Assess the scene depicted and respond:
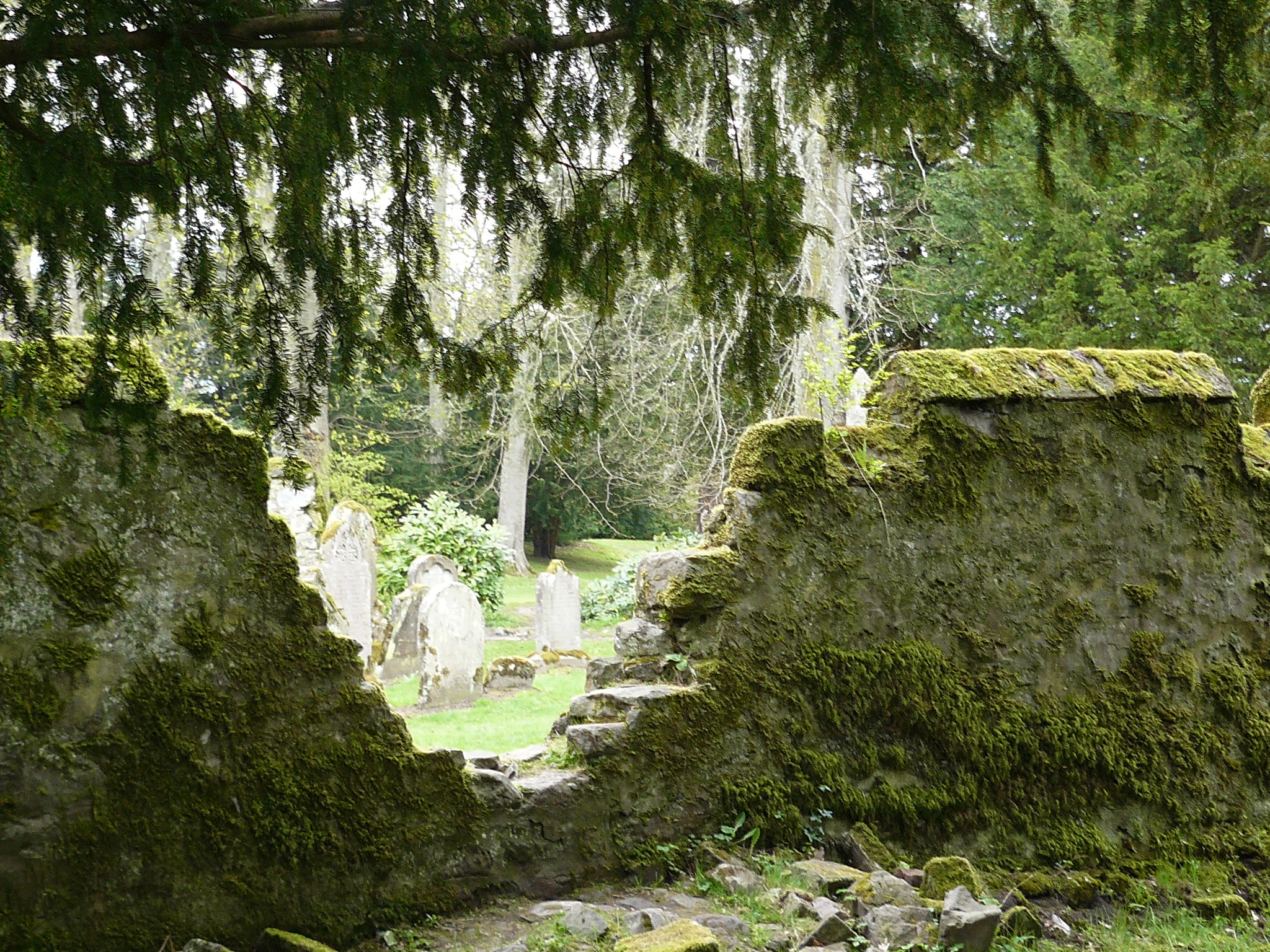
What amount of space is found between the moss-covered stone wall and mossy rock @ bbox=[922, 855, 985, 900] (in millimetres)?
480

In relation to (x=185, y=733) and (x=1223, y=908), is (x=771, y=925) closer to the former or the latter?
(x=185, y=733)

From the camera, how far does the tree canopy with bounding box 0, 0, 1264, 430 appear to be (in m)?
2.53

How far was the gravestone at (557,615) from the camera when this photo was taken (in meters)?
12.8

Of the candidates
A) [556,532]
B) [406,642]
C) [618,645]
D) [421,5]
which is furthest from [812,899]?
[556,532]

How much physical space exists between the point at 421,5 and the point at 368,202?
0.94m

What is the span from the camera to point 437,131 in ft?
9.82

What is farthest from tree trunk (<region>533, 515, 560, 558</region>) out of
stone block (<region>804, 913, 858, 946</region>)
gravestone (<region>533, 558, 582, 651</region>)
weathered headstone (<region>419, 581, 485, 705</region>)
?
stone block (<region>804, 913, 858, 946</region>)

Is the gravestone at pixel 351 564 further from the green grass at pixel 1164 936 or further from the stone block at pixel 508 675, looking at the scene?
the green grass at pixel 1164 936

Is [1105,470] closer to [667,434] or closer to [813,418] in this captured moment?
[813,418]

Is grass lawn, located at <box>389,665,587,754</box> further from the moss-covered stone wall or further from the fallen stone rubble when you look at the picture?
the fallen stone rubble

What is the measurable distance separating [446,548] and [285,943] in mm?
10853

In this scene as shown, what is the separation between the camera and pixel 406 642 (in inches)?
435

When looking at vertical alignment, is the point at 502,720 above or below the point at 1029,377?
below

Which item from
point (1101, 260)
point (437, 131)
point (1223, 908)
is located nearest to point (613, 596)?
point (1101, 260)
